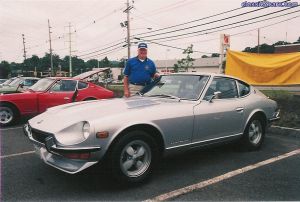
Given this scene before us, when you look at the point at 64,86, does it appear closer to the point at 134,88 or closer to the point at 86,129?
the point at 134,88

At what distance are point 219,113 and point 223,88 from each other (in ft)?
2.13

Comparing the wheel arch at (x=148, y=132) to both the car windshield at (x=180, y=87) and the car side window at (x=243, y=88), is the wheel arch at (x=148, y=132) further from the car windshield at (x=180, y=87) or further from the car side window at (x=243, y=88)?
the car side window at (x=243, y=88)

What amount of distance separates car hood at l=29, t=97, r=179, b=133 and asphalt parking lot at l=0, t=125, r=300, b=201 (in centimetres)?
61

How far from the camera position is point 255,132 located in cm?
561

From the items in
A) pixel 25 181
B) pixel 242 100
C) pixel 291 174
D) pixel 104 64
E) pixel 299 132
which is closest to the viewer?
pixel 25 181

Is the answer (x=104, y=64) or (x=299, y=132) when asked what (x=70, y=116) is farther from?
(x=104, y=64)

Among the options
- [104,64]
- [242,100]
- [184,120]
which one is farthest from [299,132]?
[104,64]

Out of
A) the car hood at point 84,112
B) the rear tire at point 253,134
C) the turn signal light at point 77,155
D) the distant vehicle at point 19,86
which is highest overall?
the distant vehicle at point 19,86

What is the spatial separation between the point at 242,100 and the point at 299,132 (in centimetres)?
232

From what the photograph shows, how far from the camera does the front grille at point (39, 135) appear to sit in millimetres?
3711

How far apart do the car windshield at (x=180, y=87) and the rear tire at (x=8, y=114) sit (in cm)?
501

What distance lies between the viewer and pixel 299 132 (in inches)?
268

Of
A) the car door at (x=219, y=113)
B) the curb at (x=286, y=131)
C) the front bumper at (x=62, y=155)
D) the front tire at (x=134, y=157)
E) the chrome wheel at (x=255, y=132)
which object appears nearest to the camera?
the front bumper at (x=62, y=155)

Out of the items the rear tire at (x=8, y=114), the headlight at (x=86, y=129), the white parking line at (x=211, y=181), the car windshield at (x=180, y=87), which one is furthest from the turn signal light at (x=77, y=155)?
the rear tire at (x=8, y=114)
